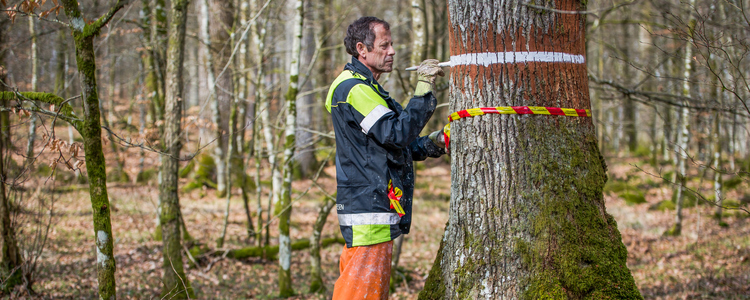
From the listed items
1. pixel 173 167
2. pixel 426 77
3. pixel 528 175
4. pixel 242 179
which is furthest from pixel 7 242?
pixel 528 175

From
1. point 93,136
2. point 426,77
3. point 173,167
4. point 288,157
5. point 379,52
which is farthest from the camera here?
point 288,157

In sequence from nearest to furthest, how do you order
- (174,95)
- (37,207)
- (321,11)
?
(37,207)
(174,95)
(321,11)

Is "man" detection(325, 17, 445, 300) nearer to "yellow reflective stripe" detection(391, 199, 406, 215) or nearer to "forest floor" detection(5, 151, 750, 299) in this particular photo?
"yellow reflective stripe" detection(391, 199, 406, 215)

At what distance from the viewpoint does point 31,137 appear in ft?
15.9

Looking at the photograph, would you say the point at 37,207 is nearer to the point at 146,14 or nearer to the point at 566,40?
the point at 146,14

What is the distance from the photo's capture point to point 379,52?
261 centimetres

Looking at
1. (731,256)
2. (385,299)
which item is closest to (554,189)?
Answer: (385,299)

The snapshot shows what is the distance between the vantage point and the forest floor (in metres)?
4.89

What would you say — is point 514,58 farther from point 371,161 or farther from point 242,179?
point 242,179

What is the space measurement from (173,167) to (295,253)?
9.90 feet

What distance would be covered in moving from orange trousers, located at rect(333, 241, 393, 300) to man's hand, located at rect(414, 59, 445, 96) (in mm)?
843

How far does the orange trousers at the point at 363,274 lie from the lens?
2.43 meters

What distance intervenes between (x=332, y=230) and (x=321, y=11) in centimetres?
707

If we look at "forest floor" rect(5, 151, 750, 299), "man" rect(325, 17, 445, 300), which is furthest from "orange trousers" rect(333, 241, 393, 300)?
"forest floor" rect(5, 151, 750, 299)
